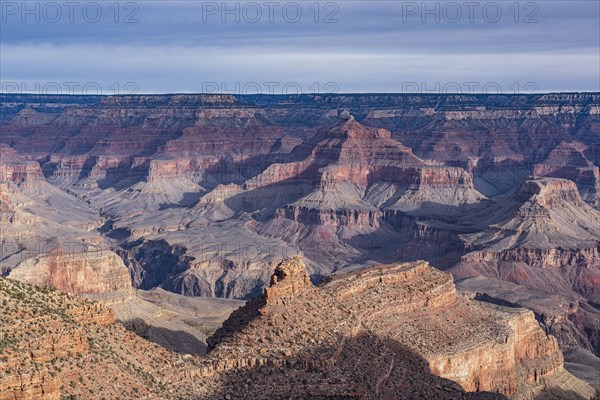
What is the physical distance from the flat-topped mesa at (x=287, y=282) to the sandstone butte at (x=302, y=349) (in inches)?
2.5

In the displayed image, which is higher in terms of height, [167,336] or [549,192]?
[549,192]

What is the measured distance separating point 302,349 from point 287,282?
513 cm

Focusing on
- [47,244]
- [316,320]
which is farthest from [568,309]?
[316,320]

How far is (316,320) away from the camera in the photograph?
2035 inches

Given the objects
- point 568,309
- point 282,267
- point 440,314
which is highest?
point 282,267

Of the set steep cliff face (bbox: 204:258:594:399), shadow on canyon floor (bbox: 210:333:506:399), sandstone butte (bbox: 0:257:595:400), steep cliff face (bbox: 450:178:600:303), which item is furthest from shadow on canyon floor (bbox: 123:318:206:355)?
steep cliff face (bbox: 450:178:600:303)

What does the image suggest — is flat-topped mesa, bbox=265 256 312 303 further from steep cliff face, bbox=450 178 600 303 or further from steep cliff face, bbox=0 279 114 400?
steep cliff face, bbox=450 178 600 303

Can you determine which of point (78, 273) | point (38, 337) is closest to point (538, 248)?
point (78, 273)

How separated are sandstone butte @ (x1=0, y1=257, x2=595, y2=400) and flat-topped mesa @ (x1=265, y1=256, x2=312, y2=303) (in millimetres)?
64

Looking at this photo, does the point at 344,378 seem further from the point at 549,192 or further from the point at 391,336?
the point at 549,192

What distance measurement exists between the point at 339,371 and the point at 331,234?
5761 inches

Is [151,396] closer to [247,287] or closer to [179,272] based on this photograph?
[247,287]

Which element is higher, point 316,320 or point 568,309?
point 316,320

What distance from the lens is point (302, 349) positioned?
48094 mm
